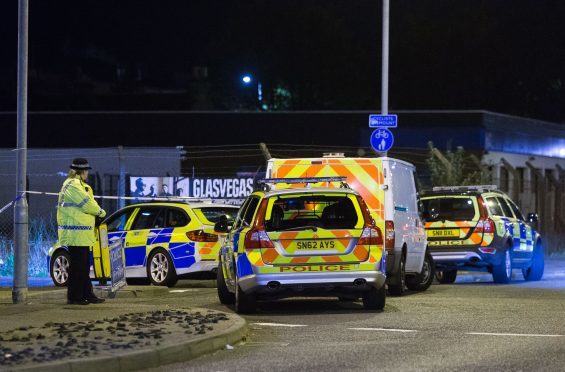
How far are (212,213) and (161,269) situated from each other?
1.39 metres

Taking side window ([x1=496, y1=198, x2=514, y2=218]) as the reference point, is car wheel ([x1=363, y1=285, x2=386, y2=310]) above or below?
below

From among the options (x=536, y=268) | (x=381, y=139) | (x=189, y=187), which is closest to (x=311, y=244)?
(x=536, y=268)

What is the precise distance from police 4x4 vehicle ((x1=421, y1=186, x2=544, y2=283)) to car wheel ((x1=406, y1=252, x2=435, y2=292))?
110 cm

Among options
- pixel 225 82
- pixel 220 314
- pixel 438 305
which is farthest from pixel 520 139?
pixel 225 82

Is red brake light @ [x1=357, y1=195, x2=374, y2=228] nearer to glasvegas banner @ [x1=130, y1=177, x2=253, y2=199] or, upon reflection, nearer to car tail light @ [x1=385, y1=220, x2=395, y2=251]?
car tail light @ [x1=385, y1=220, x2=395, y2=251]

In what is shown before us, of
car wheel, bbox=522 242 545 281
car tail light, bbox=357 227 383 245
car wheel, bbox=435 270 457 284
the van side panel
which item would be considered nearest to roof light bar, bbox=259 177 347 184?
car tail light, bbox=357 227 383 245

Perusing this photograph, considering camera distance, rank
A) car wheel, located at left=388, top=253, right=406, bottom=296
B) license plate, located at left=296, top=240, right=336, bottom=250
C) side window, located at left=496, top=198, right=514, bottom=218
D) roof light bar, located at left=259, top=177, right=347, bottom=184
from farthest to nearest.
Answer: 1. side window, located at left=496, top=198, right=514, bottom=218
2. car wheel, located at left=388, top=253, right=406, bottom=296
3. roof light bar, located at left=259, top=177, right=347, bottom=184
4. license plate, located at left=296, top=240, right=336, bottom=250

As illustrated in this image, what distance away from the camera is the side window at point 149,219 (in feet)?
70.7

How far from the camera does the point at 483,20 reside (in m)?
76.4

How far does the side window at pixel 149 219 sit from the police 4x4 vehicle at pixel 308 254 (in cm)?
549

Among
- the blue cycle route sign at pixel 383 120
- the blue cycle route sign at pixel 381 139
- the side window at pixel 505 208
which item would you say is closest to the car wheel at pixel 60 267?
the side window at pixel 505 208

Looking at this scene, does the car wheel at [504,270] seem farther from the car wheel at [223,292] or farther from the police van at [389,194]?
the car wheel at [223,292]

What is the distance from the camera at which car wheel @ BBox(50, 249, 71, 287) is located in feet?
70.4

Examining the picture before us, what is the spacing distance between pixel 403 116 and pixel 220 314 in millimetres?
27536
